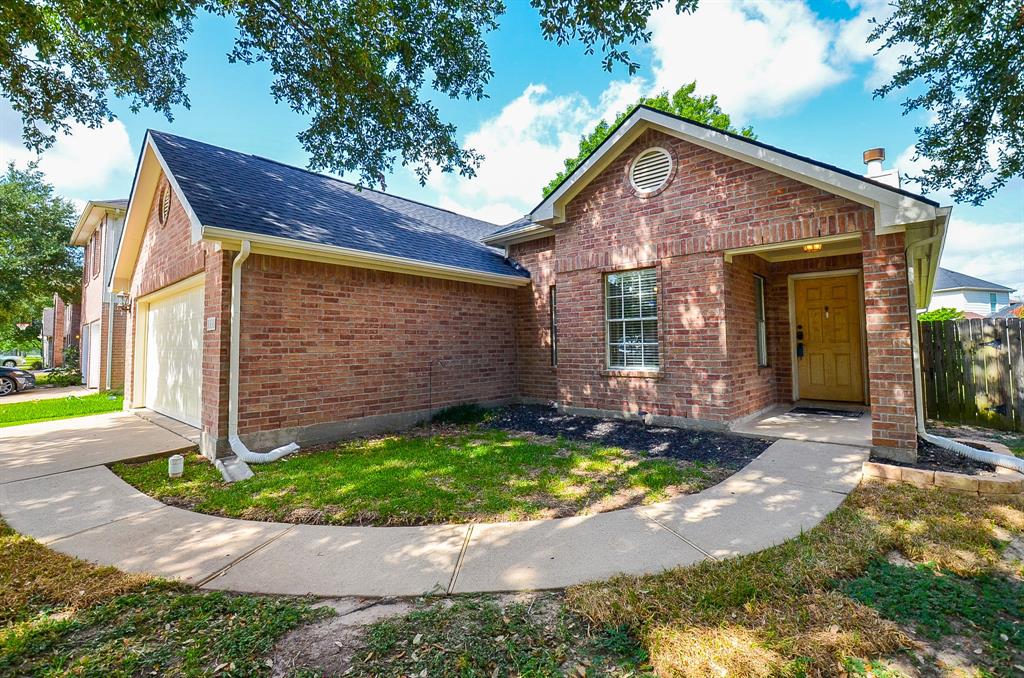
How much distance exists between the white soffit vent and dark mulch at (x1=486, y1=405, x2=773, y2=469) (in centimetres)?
414

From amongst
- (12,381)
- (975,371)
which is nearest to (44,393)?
(12,381)

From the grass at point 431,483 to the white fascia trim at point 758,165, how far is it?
12.5 ft

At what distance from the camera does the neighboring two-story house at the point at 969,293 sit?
3338 cm

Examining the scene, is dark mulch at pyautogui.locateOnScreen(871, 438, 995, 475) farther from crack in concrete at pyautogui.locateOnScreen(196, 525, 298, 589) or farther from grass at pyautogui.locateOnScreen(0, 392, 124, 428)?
grass at pyautogui.locateOnScreen(0, 392, 124, 428)

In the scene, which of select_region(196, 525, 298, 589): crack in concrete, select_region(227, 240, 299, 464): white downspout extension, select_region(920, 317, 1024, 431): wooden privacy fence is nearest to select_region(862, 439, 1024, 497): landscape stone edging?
select_region(920, 317, 1024, 431): wooden privacy fence

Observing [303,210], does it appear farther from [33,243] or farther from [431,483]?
[33,243]

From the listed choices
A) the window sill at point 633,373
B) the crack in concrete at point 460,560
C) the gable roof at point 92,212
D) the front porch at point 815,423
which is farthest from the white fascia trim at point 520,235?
the gable roof at point 92,212

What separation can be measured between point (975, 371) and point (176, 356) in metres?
14.6

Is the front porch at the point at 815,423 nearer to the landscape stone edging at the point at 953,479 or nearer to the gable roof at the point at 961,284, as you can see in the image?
the landscape stone edging at the point at 953,479

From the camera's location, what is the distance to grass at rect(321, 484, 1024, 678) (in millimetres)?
2111

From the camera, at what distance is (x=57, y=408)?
11102 mm

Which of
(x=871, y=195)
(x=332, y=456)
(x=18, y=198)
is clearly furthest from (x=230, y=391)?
(x=18, y=198)

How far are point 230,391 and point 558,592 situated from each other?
5470mm

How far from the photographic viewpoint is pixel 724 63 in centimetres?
905
